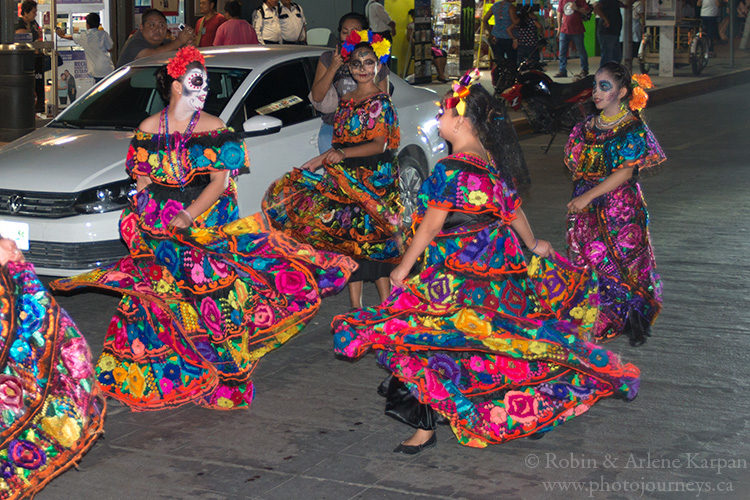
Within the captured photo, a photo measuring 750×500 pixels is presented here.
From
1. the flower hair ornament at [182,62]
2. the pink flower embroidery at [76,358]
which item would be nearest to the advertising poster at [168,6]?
the flower hair ornament at [182,62]

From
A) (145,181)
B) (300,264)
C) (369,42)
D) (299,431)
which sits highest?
(369,42)

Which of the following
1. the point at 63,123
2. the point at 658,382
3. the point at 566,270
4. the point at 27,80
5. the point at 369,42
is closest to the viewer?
the point at 566,270

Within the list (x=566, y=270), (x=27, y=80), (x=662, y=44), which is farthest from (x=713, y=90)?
(x=566, y=270)

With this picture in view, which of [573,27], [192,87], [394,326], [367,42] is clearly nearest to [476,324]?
[394,326]

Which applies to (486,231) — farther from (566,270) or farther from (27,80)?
(27,80)

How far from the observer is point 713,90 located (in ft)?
85.8

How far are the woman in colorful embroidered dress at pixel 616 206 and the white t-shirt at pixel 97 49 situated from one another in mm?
9923

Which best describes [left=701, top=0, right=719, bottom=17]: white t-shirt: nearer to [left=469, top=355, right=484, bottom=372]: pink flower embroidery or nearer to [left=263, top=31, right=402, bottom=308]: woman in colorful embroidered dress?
[left=263, top=31, right=402, bottom=308]: woman in colorful embroidered dress

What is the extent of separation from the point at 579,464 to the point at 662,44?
23963 mm

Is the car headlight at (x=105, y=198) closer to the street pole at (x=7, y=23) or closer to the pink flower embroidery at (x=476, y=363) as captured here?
the pink flower embroidery at (x=476, y=363)

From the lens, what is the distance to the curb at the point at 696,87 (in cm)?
2355

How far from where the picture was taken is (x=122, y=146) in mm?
8453

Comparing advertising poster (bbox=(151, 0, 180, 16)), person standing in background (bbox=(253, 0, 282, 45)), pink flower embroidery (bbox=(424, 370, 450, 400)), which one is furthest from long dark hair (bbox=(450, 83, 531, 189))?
advertising poster (bbox=(151, 0, 180, 16))

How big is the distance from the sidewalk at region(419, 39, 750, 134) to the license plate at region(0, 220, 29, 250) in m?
12.5
